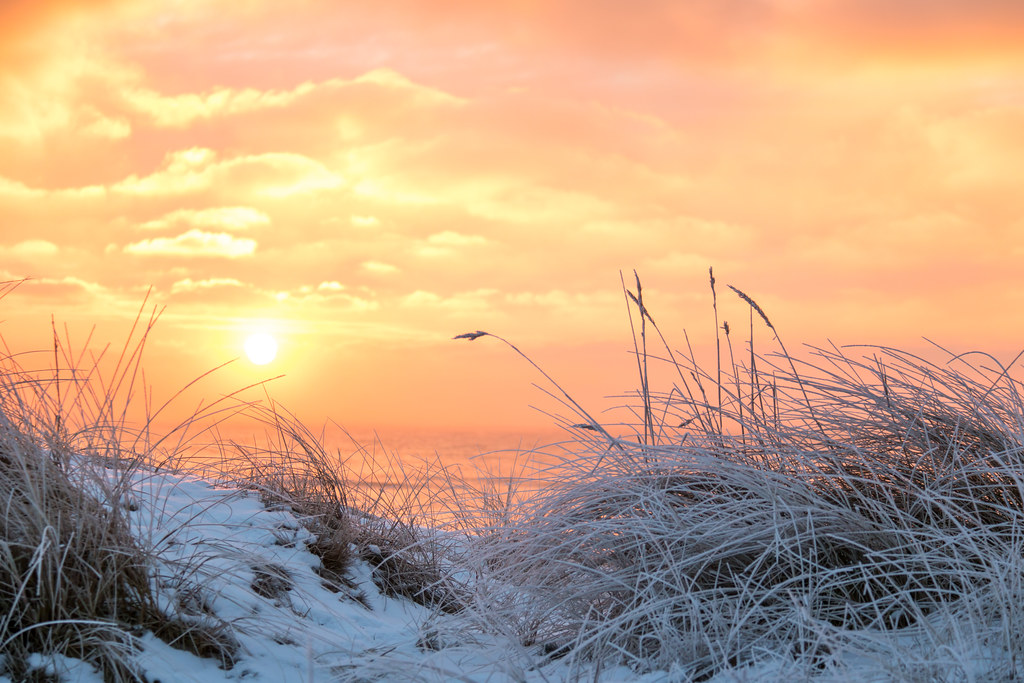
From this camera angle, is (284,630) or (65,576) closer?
(65,576)

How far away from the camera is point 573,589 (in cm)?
253

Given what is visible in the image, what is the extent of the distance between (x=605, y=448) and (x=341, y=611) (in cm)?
112

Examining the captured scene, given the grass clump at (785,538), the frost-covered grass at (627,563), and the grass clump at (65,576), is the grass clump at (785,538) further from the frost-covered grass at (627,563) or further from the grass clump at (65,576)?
the grass clump at (65,576)

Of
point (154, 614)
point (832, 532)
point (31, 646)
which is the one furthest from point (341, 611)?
point (832, 532)

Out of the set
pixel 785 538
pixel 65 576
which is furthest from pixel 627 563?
pixel 65 576

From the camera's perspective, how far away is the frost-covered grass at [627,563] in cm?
209

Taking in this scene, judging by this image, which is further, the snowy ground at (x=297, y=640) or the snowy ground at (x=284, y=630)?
the snowy ground at (x=284, y=630)

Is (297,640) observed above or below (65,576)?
below

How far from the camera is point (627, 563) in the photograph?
2520mm

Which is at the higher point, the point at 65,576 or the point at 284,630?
the point at 65,576

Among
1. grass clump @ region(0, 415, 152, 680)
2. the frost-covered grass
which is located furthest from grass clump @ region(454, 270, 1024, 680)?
grass clump @ region(0, 415, 152, 680)

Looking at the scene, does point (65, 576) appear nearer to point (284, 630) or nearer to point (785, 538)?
point (284, 630)

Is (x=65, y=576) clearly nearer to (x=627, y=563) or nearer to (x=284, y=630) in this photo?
(x=284, y=630)

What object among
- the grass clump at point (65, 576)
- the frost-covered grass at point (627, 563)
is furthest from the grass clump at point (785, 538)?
the grass clump at point (65, 576)
